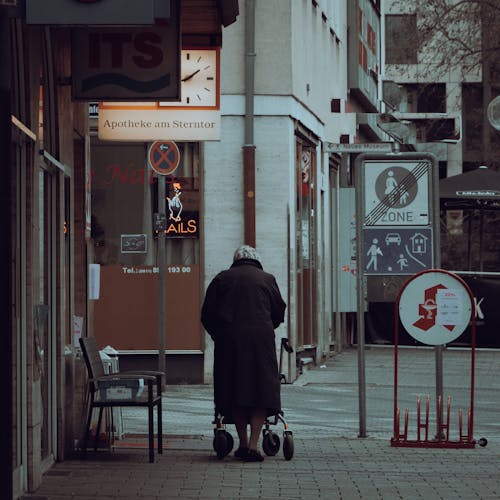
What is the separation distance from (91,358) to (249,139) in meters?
8.43

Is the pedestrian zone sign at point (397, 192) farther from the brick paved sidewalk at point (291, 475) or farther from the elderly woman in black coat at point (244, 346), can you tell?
the brick paved sidewalk at point (291, 475)

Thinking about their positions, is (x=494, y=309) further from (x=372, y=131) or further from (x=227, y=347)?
(x=227, y=347)

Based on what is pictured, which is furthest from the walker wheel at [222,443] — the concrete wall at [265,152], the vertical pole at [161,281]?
the concrete wall at [265,152]

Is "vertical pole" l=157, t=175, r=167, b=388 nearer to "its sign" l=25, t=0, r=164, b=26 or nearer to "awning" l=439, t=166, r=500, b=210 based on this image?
→ "awning" l=439, t=166, r=500, b=210

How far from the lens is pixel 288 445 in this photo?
12609 mm

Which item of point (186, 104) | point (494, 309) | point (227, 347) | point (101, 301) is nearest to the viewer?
point (227, 347)

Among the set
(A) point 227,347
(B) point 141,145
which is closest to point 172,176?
(B) point 141,145

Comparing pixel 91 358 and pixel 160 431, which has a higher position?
pixel 91 358

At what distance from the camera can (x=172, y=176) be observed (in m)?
20.8

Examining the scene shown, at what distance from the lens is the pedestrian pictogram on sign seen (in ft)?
63.4

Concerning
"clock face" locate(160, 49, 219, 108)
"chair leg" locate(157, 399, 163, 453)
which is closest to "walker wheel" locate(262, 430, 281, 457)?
"chair leg" locate(157, 399, 163, 453)

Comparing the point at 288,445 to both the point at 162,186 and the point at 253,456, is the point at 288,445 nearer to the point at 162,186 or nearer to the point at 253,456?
the point at 253,456

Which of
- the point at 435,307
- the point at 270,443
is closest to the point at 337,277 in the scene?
the point at 435,307

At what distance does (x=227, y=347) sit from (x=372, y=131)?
2341 cm
